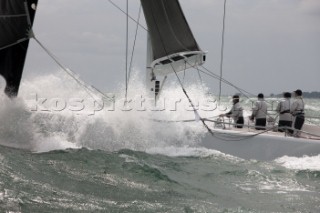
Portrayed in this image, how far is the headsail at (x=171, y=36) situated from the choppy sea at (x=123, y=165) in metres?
1.08

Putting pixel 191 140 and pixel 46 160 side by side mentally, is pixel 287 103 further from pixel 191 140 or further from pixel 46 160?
pixel 46 160

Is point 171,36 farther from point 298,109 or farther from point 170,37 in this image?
point 298,109

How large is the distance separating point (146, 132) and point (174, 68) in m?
1.77

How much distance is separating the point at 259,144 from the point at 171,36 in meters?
3.07

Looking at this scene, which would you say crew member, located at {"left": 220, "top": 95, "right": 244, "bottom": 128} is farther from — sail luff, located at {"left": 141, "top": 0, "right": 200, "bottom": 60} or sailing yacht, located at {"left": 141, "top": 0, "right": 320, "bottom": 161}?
sail luff, located at {"left": 141, "top": 0, "right": 200, "bottom": 60}

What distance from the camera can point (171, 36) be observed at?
12.4m

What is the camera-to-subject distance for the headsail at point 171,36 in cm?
1232

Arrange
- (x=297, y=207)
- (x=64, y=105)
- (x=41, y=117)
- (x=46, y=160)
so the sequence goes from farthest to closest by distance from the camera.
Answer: (x=64, y=105), (x=41, y=117), (x=46, y=160), (x=297, y=207)

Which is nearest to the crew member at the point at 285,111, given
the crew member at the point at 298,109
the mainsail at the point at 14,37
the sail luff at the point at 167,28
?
the crew member at the point at 298,109

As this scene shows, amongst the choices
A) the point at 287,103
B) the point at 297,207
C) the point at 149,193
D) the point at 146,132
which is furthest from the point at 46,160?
the point at 287,103

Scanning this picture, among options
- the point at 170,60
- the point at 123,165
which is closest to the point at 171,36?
the point at 170,60

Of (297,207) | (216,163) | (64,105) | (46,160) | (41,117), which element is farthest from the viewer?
(64,105)

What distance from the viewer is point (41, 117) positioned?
1146cm

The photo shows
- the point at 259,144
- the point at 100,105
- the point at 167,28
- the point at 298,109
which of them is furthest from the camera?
the point at 167,28
